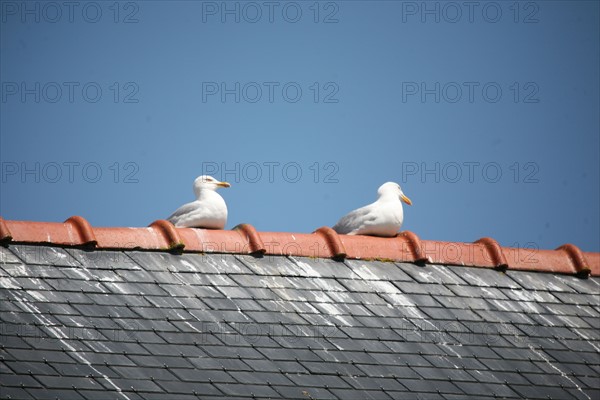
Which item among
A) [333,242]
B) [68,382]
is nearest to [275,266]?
[333,242]

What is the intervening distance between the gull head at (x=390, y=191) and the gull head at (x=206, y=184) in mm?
1676

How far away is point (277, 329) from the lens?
963 cm

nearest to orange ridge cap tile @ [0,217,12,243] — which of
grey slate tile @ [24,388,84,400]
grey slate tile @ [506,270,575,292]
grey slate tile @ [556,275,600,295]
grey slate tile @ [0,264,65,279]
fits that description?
grey slate tile @ [0,264,65,279]

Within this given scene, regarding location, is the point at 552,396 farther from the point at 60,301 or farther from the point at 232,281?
the point at 60,301

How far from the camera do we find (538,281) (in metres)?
11.6

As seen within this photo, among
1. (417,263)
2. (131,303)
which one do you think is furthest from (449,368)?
(131,303)

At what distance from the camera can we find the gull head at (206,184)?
12.1m

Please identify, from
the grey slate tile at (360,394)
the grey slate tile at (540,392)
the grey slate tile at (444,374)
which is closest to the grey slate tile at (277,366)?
the grey slate tile at (360,394)

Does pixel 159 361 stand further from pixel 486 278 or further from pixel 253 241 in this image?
pixel 486 278

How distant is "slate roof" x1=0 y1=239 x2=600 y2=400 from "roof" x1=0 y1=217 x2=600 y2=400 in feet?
0.05

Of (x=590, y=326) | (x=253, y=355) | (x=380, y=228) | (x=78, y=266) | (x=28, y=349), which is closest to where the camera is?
(x=28, y=349)

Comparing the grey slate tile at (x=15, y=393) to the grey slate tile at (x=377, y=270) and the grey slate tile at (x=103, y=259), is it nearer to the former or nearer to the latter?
the grey slate tile at (x=103, y=259)

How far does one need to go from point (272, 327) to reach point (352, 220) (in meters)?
2.62

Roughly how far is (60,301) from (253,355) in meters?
1.64
